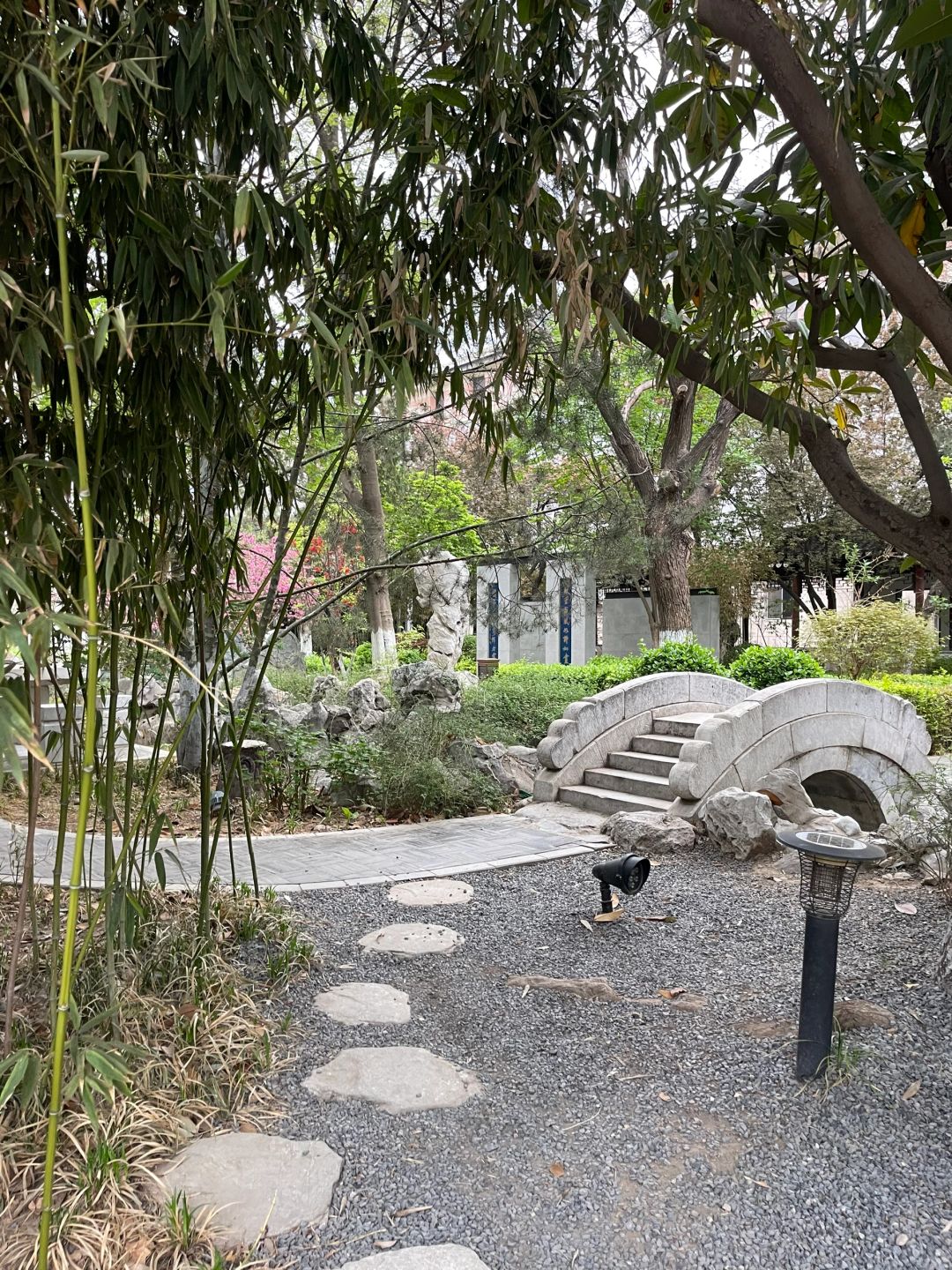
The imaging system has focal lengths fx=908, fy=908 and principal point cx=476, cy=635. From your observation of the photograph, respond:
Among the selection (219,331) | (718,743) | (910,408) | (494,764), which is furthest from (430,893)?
(219,331)

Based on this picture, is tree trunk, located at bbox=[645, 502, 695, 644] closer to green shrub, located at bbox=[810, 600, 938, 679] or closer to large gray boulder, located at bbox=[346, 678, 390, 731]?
green shrub, located at bbox=[810, 600, 938, 679]

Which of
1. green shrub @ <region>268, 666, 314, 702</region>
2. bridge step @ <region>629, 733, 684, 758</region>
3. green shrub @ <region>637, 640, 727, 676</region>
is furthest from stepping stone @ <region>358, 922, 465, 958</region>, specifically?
green shrub @ <region>268, 666, 314, 702</region>

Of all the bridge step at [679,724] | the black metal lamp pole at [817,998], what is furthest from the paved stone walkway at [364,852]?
the black metal lamp pole at [817,998]

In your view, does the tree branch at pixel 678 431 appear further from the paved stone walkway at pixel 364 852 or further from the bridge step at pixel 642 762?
the paved stone walkway at pixel 364 852

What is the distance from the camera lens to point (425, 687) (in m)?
8.59

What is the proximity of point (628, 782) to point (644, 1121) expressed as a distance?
4464 mm

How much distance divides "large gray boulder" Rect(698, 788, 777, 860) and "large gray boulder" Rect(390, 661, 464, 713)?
3.57m

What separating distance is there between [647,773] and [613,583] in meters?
7.22

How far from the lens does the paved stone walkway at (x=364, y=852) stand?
4637 millimetres

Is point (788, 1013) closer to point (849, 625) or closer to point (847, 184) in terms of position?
point (847, 184)

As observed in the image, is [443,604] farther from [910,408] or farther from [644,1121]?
[644,1121]

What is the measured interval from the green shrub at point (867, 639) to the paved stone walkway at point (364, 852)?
810 centimetres

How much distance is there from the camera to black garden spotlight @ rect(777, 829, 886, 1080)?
98.7 inches

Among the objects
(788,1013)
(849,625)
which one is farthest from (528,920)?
(849,625)
